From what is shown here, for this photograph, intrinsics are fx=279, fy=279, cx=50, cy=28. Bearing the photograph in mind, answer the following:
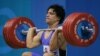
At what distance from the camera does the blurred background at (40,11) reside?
2.62 metres

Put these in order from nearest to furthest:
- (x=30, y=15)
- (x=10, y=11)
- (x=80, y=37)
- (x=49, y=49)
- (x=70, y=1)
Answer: (x=80, y=37) < (x=49, y=49) < (x=70, y=1) < (x=30, y=15) < (x=10, y=11)

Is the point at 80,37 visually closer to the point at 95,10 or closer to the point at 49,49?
the point at 49,49

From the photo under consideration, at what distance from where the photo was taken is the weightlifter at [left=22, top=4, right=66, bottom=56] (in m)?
2.29

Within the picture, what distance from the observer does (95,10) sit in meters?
2.59

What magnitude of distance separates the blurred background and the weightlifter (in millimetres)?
327

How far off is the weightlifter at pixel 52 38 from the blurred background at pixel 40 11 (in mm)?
327

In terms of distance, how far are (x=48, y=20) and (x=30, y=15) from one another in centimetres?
105

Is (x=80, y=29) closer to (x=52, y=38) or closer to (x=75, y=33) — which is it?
(x=75, y=33)

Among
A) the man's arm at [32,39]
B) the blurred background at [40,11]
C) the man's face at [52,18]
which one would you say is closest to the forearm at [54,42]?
the man's face at [52,18]

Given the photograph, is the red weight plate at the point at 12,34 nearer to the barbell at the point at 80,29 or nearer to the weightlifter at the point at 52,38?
the weightlifter at the point at 52,38

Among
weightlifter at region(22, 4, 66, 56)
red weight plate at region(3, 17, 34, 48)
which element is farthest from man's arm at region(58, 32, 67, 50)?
red weight plate at region(3, 17, 34, 48)

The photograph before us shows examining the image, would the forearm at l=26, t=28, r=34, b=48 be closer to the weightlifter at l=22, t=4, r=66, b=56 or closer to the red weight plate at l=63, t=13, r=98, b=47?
the weightlifter at l=22, t=4, r=66, b=56

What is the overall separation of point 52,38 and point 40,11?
3.36ft

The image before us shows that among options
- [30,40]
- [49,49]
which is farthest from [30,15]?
[49,49]
